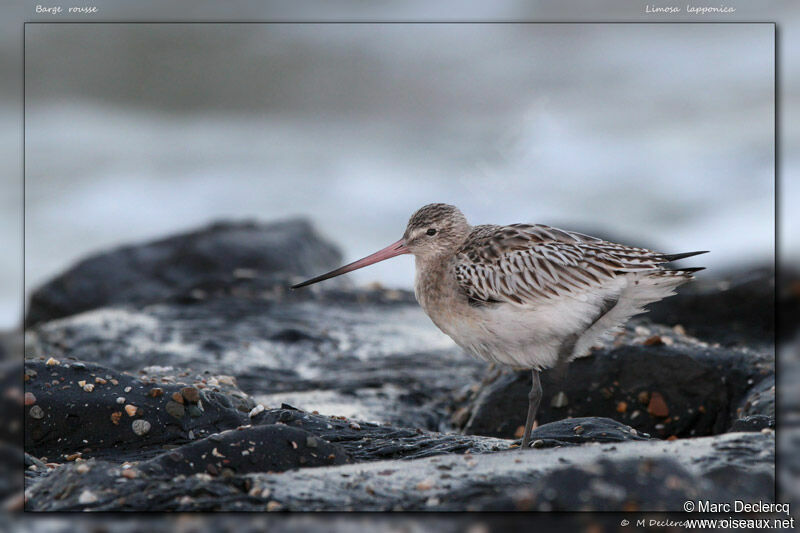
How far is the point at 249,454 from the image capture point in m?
4.82

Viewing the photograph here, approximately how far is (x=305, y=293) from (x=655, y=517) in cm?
827

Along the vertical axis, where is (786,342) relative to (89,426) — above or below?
above

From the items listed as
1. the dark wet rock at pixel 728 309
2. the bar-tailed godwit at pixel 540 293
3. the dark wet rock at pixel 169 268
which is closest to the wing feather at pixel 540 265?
the bar-tailed godwit at pixel 540 293

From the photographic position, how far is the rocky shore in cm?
434

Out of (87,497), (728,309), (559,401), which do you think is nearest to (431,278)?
(559,401)

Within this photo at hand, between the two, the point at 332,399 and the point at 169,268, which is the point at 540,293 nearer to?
the point at 332,399

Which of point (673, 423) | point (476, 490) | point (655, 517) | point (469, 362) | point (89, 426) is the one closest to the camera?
point (655, 517)

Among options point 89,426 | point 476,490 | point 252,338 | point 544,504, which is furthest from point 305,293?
point 544,504

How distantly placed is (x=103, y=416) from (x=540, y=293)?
10.1ft

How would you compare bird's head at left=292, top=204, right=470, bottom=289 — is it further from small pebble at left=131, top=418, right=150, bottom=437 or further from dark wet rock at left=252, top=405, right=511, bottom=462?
small pebble at left=131, top=418, right=150, bottom=437

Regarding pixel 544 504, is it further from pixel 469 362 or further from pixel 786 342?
pixel 469 362

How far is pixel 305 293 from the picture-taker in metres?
11.6

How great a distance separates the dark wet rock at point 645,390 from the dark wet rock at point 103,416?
8.11 ft

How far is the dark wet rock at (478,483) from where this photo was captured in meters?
3.76
